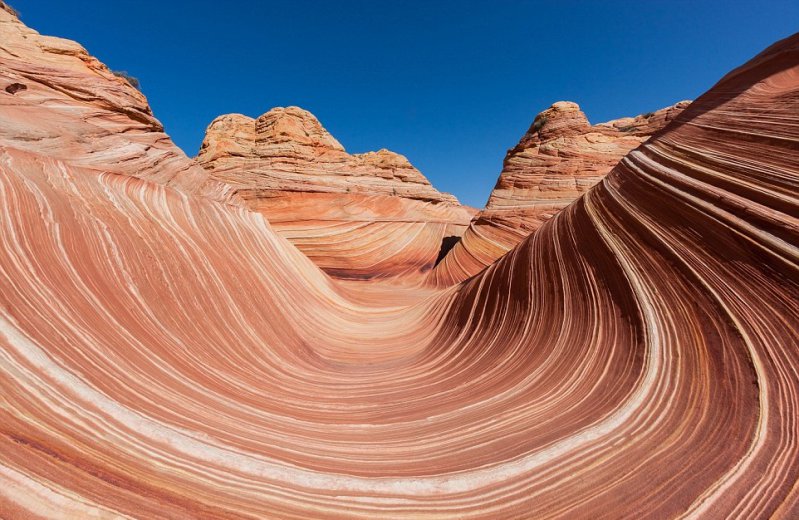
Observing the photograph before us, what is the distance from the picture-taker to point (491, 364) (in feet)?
7.66

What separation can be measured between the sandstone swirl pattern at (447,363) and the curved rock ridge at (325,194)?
19.2 ft

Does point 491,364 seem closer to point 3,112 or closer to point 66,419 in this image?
point 66,419

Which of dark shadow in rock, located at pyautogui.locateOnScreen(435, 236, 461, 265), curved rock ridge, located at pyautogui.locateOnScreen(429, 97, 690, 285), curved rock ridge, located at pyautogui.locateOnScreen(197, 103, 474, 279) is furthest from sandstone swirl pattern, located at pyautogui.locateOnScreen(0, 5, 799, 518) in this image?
dark shadow in rock, located at pyautogui.locateOnScreen(435, 236, 461, 265)

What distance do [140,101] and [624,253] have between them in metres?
6.45

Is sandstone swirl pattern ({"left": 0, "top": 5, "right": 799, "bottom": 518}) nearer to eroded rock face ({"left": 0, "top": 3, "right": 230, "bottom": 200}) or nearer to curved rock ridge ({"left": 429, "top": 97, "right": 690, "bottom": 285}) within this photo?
eroded rock face ({"left": 0, "top": 3, "right": 230, "bottom": 200})

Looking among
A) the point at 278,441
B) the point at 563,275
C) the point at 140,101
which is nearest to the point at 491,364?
the point at 563,275

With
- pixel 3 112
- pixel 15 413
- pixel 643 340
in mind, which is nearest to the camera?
pixel 15 413

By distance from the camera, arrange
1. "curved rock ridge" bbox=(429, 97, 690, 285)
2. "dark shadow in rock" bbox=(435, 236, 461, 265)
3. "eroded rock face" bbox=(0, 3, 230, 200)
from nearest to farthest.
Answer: "eroded rock face" bbox=(0, 3, 230, 200), "curved rock ridge" bbox=(429, 97, 690, 285), "dark shadow in rock" bbox=(435, 236, 461, 265)

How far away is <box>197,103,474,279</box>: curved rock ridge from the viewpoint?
920 cm

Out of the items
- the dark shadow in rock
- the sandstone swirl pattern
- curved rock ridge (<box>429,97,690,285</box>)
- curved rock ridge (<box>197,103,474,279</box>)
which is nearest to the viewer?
the sandstone swirl pattern

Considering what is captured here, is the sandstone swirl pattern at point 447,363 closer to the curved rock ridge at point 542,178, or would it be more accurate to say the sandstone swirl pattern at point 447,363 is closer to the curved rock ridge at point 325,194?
the curved rock ridge at point 542,178

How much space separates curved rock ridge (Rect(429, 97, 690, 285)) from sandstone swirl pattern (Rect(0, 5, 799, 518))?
4.98 m

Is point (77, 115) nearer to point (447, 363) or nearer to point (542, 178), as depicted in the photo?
point (447, 363)

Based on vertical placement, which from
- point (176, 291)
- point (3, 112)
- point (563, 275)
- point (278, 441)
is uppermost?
point (3, 112)
